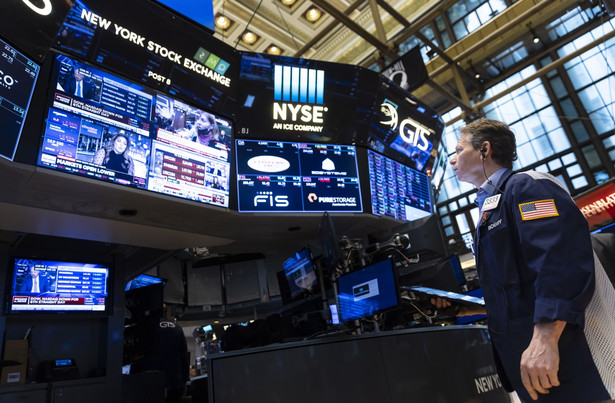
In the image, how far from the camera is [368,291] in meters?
3.15

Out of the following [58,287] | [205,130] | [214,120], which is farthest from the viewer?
[58,287]

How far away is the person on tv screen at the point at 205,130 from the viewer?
3.80 metres

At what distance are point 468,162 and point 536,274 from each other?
21.6 inches

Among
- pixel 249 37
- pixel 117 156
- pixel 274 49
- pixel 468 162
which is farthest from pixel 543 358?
pixel 274 49

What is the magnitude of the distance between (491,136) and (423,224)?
2.83 m

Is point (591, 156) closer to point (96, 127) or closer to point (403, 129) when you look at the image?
point (403, 129)

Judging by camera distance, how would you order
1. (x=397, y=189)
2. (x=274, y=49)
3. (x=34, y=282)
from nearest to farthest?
(x=34, y=282) < (x=397, y=189) < (x=274, y=49)

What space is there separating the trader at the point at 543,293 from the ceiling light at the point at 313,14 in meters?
11.0

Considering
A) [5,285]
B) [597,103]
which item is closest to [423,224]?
[5,285]

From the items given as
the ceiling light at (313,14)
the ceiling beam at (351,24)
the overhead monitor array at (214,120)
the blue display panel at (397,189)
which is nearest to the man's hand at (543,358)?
the overhead monitor array at (214,120)

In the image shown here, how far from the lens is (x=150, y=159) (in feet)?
11.2

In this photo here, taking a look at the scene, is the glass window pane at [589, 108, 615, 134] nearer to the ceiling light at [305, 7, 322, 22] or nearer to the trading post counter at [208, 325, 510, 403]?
the ceiling light at [305, 7, 322, 22]

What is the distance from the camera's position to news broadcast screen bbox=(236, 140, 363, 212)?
405 centimetres

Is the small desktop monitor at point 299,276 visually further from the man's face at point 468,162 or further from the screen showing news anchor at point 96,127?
the man's face at point 468,162
